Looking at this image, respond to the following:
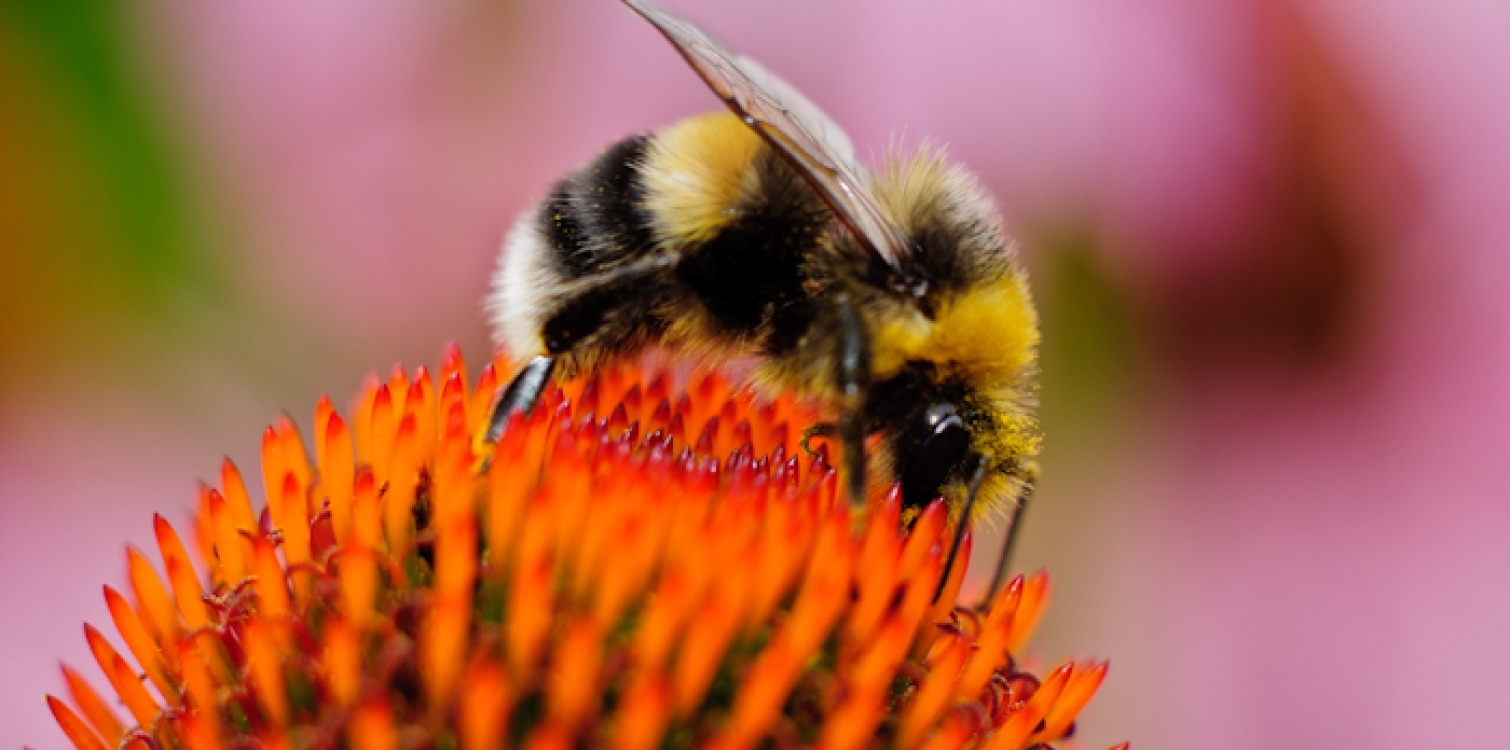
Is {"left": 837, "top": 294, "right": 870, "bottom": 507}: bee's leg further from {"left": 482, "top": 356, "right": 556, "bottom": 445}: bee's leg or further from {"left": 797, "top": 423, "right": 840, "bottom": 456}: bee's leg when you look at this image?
{"left": 482, "top": 356, "right": 556, "bottom": 445}: bee's leg

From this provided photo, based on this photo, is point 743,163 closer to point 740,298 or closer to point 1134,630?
point 740,298

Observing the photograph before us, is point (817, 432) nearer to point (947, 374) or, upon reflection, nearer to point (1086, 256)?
point (947, 374)

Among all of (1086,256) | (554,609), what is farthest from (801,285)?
(1086,256)

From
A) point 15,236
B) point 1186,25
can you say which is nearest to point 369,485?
point 15,236

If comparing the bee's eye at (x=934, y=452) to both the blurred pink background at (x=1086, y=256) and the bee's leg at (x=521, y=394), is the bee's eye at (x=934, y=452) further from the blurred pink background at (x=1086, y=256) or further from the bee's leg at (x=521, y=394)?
the blurred pink background at (x=1086, y=256)

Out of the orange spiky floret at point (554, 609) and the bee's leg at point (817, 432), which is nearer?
the orange spiky floret at point (554, 609)

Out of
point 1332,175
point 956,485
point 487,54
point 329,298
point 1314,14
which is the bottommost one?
point 956,485

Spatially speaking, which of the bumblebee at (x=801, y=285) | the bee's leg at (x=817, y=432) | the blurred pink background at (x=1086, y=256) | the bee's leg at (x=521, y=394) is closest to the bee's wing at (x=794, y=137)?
the bumblebee at (x=801, y=285)

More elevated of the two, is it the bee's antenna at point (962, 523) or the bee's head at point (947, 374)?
the bee's head at point (947, 374)
